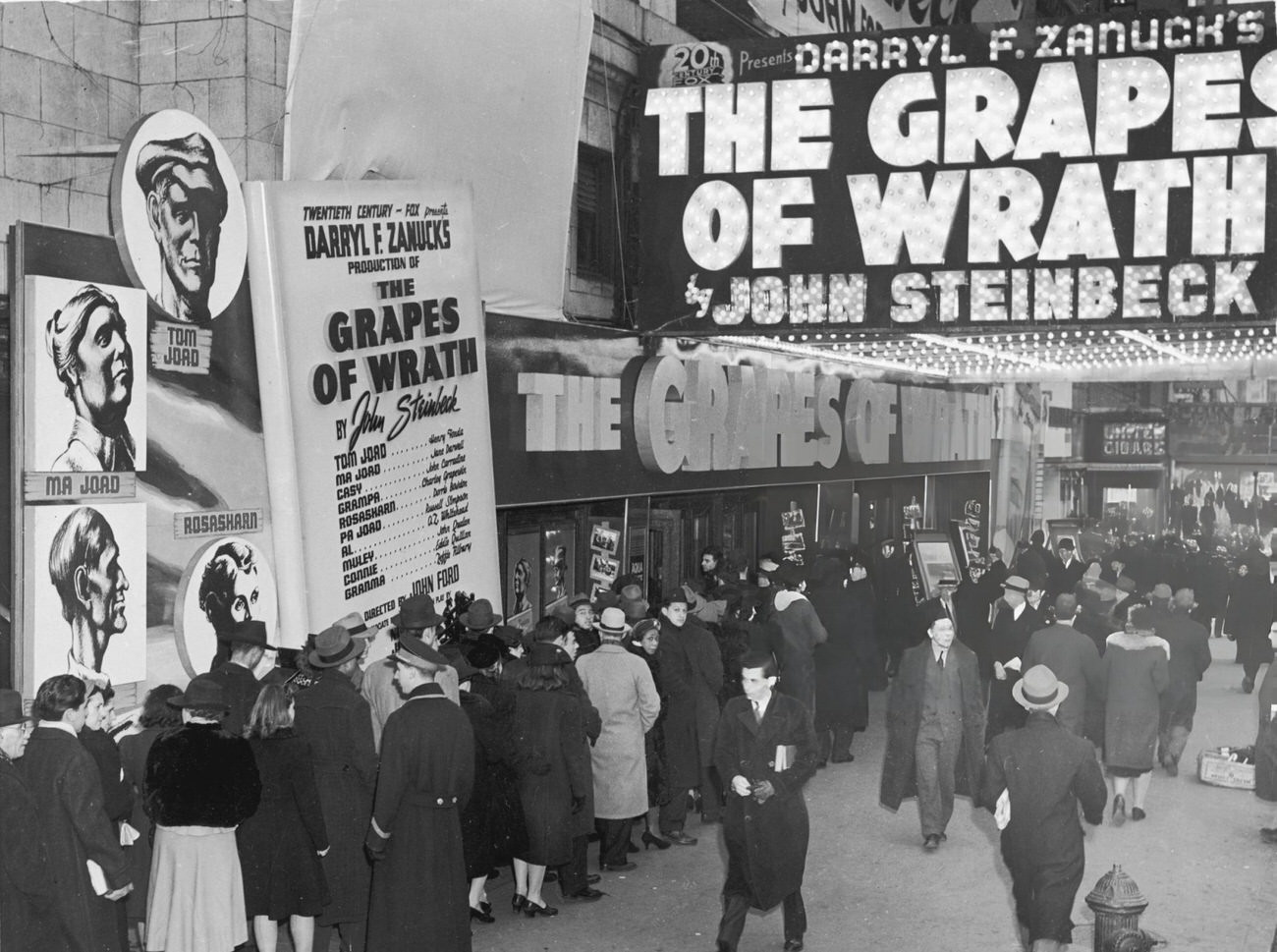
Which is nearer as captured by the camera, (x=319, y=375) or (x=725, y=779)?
(x=725, y=779)

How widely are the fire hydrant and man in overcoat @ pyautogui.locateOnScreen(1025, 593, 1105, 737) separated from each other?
543cm

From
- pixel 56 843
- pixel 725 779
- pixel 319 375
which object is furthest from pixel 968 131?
pixel 56 843

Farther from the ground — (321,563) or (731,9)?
(731,9)

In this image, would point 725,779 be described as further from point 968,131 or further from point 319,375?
→ point 968,131

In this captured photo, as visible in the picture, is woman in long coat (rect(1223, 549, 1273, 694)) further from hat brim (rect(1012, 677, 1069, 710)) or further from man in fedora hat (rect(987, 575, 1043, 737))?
hat brim (rect(1012, 677, 1069, 710))

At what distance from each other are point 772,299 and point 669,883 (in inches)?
271

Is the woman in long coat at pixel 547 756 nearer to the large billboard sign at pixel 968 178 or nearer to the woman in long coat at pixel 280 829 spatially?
the woman in long coat at pixel 280 829

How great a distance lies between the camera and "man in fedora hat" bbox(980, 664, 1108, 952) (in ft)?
26.1

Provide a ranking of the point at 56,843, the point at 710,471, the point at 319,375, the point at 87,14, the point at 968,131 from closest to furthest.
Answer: the point at 56,843
the point at 87,14
the point at 319,375
the point at 968,131
the point at 710,471

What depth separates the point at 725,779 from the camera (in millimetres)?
9000

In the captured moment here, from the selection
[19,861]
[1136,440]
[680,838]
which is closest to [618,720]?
[680,838]

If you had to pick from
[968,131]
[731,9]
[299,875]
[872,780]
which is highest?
[731,9]

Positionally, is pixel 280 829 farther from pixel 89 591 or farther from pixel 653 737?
pixel 653 737

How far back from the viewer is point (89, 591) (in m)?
9.06
